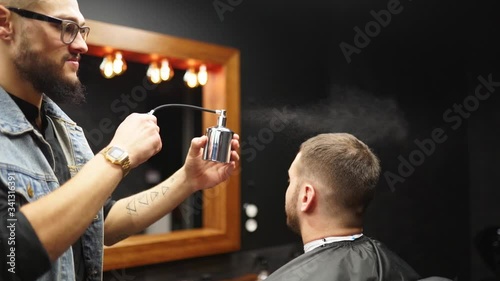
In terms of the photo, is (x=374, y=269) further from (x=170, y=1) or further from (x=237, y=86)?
(x=170, y=1)

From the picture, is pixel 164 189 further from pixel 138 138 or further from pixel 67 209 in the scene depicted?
pixel 67 209

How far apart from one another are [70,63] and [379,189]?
2.52m

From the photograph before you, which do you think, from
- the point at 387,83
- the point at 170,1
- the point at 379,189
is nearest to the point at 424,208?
the point at 379,189

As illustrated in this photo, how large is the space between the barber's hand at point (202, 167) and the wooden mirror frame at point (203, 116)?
0.97 m

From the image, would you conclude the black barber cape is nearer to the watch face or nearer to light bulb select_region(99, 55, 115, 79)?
the watch face

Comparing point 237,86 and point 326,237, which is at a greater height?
point 237,86

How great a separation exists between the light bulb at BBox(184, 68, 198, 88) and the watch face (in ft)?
5.72

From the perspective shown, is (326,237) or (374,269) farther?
(326,237)

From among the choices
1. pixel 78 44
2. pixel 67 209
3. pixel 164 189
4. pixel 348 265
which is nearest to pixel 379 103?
A: pixel 348 265

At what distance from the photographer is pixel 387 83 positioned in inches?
135

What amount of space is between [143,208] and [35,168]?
424 millimetres

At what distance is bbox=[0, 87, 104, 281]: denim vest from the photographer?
1136 mm

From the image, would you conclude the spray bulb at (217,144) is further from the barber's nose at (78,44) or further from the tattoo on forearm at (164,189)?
the barber's nose at (78,44)

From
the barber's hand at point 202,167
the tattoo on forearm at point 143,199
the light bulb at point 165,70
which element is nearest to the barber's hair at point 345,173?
the barber's hand at point 202,167
